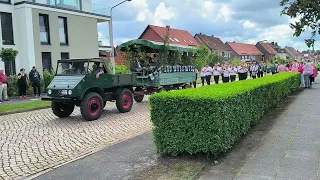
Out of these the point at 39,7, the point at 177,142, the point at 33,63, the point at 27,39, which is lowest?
the point at 177,142

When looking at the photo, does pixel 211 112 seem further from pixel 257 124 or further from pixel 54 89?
pixel 54 89

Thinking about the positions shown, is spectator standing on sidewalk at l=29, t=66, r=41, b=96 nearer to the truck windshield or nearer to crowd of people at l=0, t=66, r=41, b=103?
crowd of people at l=0, t=66, r=41, b=103

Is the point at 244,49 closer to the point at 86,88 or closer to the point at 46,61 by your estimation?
the point at 46,61

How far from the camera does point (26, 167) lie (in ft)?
18.9

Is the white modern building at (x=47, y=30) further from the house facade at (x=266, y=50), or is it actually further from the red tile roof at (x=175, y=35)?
the house facade at (x=266, y=50)

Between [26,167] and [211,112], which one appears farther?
[26,167]

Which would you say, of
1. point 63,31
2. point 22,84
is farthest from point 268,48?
point 22,84

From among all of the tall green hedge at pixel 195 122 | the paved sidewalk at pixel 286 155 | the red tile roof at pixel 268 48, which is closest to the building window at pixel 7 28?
the tall green hedge at pixel 195 122

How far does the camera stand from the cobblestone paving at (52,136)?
6.03m

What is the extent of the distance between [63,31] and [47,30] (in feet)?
5.74

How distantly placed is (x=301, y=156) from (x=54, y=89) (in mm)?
7742

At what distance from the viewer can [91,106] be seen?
1059 cm

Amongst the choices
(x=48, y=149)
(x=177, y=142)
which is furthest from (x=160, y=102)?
(x=48, y=149)

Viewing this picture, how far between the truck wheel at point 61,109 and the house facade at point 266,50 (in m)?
110
